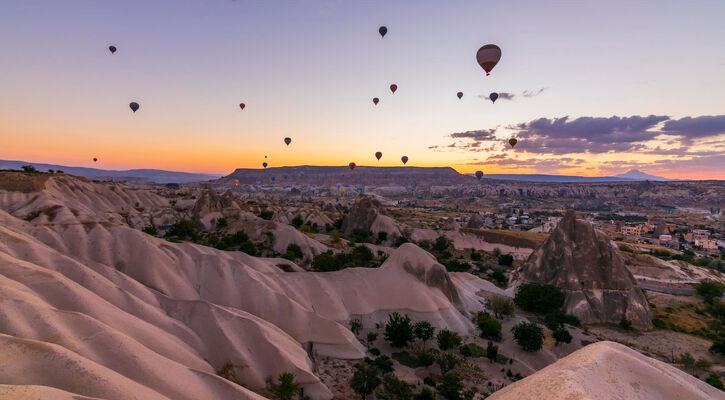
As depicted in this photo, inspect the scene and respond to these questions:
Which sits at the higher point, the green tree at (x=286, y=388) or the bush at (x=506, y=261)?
the green tree at (x=286, y=388)

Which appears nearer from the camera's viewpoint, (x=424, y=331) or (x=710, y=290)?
(x=424, y=331)

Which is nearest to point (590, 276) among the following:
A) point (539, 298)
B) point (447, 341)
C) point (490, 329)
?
point (539, 298)

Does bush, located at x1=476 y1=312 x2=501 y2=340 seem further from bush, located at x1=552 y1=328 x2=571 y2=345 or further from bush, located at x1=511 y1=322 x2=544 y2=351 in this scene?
bush, located at x1=552 y1=328 x2=571 y2=345

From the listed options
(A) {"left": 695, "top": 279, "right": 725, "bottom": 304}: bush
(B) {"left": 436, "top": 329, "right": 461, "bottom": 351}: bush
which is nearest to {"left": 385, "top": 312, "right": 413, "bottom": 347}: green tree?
(B) {"left": 436, "top": 329, "right": 461, "bottom": 351}: bush

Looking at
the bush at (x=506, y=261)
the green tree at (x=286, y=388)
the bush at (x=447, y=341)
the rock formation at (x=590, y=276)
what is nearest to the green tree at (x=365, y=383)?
the green tree at (x=286, y=388)

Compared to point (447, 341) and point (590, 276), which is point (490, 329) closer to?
point (447, 341)

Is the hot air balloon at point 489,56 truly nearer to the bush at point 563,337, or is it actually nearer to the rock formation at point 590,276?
the rock formation at point 590,276
